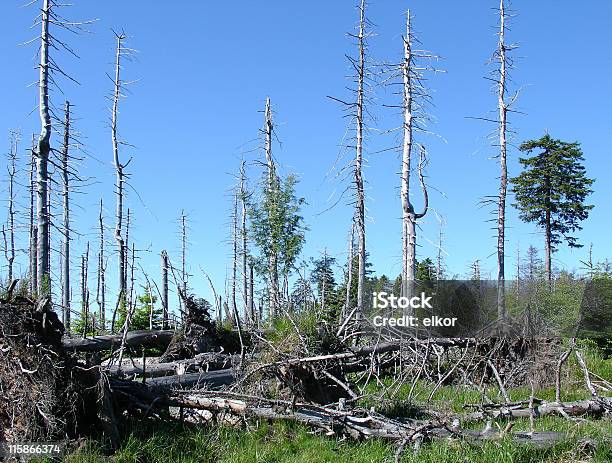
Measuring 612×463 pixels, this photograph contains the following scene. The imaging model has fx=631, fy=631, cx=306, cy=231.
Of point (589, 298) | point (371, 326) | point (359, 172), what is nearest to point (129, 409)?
point (371, 326)

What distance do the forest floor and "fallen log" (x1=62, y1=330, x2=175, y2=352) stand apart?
4541 millimetres

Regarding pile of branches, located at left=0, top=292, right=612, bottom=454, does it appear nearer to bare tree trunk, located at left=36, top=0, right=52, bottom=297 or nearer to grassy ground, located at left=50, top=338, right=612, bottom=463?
grassy ground, located at left=50, top=338, right=612, bottom=463

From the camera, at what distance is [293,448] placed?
722 centimetres

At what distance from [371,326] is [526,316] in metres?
3.61

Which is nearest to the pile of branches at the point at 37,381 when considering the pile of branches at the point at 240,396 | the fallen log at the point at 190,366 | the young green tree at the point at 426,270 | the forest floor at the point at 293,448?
the pile of branches at the point at 240,396

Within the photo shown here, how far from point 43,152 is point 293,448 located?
15527mm

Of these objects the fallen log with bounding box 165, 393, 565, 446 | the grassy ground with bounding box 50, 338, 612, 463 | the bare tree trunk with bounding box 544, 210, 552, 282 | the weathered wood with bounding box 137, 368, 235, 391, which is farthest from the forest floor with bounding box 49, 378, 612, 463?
the bare tree trunk with bounding box 544, 210, 552, 282

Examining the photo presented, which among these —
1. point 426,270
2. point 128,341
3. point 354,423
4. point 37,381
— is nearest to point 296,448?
point 354,423

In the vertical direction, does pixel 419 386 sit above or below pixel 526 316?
below

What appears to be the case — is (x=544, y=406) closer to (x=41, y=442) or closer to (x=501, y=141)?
(x=41, y=442)

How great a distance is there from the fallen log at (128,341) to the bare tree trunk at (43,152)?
241 inches

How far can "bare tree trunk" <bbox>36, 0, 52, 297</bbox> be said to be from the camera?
19.0 metres

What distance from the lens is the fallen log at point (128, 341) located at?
11.7 m

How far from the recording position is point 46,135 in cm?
1986
